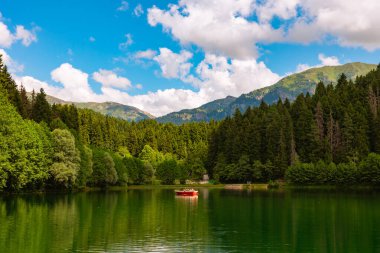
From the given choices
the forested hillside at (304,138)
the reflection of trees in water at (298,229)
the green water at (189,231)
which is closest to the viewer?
the green water at (189,231)

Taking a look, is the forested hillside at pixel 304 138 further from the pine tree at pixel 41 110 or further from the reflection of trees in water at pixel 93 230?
the reflection of trees in water at pixel 93 230

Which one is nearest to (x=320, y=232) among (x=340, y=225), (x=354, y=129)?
(x=340, y=225)

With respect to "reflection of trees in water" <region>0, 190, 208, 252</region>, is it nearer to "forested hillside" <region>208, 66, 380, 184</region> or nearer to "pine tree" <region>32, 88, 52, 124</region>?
"pine tree" <region>32, 88, 52, 124</region>

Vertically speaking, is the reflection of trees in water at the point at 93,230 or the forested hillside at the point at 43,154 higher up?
the forested hillside at the point at 43,154

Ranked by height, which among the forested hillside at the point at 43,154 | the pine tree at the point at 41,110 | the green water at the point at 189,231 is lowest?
the green water at the point at 189,231

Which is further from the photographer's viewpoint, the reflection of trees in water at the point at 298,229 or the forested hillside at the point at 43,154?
the forested hillside at the point at 43,154

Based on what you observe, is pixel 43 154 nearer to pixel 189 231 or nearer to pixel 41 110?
pixel 41 110

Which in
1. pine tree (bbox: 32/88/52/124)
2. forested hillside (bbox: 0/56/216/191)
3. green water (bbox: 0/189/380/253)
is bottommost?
green water (bbox: 0/189/380/253)

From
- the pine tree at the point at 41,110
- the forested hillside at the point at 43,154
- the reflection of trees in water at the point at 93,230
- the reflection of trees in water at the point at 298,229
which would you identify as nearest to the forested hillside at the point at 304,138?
the forested hillside at the point at 43,154

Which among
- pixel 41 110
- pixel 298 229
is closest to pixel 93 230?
pixel 298 229

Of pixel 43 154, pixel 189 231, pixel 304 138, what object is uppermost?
pixel 304 138

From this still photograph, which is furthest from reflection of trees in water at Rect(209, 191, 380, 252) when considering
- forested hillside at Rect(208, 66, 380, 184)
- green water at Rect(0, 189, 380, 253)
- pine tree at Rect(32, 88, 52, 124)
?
forested hillside at Rect(208, 66, 380, 184)

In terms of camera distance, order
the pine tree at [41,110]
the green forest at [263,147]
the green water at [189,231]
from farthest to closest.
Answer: the pine tree at [41,110] → the green forest at [263,147] → the green water at [189,231]

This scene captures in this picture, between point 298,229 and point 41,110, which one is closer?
point 298,229
